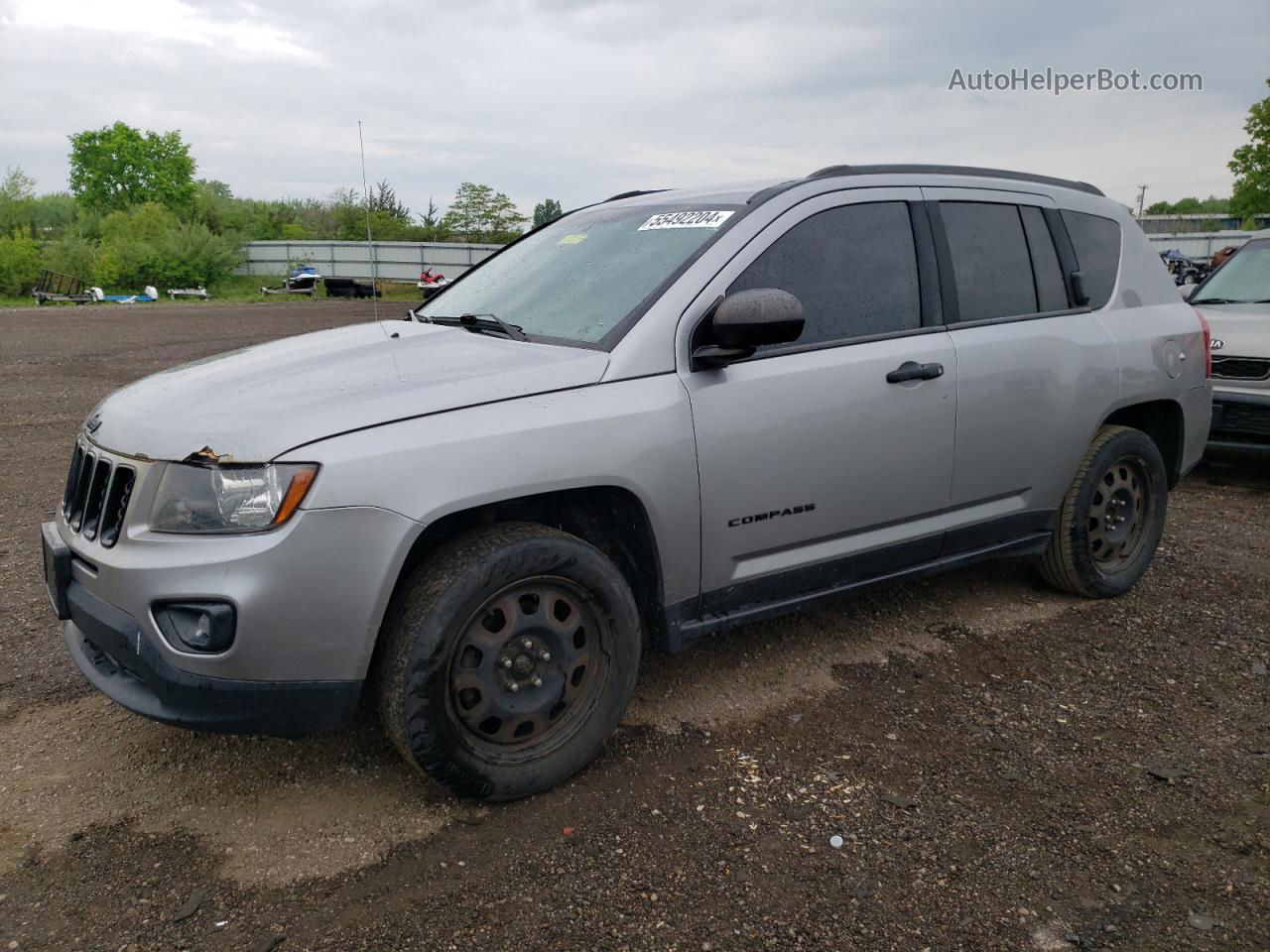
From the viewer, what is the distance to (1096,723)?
3.49 metres

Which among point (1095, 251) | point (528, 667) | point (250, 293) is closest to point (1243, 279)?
point (1095, 251)

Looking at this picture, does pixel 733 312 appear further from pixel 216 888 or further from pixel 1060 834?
pixel 216 888

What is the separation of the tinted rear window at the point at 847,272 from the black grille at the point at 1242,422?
4.34m

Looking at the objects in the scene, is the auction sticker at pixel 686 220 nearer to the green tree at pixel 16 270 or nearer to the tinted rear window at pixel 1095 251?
the tinted rear window at pixel 1095 251

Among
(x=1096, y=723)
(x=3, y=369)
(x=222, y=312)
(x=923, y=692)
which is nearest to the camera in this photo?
(x=1096, y=723)

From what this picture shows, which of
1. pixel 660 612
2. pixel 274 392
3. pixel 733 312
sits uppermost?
pixel 733 312

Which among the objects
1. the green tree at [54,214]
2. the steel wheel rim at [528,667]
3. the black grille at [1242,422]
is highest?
the green tree at [54,214]

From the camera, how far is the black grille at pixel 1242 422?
6.74 metres

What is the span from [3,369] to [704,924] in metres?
14.0

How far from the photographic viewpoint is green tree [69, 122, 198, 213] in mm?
72688

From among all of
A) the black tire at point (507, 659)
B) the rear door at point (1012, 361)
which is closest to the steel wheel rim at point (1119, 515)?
the rear door at point (1012, 361)

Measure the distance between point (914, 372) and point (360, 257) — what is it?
1787 inches

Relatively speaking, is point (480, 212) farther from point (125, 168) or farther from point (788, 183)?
point (788, 183)

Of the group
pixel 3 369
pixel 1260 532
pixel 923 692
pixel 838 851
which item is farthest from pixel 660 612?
pixel 3 369
